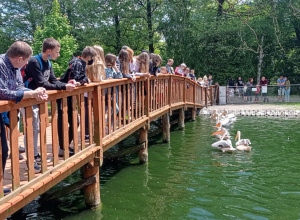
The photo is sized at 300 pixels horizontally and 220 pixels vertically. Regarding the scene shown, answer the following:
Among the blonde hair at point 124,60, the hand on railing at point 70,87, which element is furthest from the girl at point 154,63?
the hand on railing at point 70,87

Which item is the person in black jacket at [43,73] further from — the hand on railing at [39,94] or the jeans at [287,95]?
the jeans at [287,95]

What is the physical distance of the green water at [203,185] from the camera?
6.00 metres

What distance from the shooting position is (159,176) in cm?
809

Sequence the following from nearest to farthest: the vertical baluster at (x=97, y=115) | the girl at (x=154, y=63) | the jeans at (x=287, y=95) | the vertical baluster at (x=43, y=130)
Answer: the vertical baluster at (x=43, y=130) → the vertical baluster at (x=97, y=115) → the girl at (x=154, y=63) → the jeans at (x=287, y=95)

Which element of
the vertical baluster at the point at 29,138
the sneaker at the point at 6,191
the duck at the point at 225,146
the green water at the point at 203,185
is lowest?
the green water at the point at 203,185

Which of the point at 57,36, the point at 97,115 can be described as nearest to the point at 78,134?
the point at 97,115

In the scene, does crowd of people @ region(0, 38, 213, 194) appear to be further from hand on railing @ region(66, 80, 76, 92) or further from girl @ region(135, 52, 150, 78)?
girl @ region(135, 52, 150, 78)

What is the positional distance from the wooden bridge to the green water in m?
0.68

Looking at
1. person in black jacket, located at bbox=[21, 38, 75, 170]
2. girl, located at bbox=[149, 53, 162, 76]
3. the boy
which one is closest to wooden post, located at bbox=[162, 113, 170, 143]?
A: girl, located at bbox=[149, 53, 162, 76]

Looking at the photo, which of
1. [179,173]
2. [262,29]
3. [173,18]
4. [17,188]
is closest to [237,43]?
[262,29]

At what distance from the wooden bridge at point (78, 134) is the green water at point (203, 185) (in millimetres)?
684

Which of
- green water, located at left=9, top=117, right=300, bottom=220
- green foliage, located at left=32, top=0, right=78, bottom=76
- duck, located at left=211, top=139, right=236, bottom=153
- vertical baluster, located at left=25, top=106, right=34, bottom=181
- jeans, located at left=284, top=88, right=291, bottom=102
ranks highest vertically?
green foliage, located at left=32, top=0, right=78, bottom=76

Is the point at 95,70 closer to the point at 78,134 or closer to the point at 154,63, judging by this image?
the point at 78,134

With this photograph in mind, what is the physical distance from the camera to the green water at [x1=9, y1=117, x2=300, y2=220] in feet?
19.7
